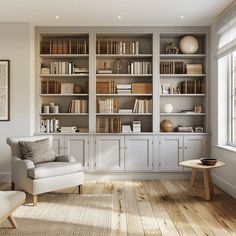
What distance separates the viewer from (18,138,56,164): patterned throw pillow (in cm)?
497

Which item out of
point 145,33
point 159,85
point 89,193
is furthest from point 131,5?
point 89,193

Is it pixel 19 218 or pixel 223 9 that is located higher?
pixel 223 9

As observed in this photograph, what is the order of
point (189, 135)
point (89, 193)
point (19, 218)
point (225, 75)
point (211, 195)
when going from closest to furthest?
point (19, 218)
point (211, 195)
point (89, 193)
point (225, 75)
point (189, 135)

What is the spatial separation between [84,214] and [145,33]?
137 inches

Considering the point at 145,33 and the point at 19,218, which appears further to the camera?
the point at 145,33

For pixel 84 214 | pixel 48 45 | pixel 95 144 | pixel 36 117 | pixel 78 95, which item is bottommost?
pixel 84 214

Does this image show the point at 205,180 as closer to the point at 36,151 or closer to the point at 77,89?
the point at 36,151

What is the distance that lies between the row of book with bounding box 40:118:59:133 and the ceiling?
1.69 meters

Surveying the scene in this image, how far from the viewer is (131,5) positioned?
5.09 m

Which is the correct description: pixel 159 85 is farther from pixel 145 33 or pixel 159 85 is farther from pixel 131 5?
pixel 131 5

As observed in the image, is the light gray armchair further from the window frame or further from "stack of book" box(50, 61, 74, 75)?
the window frame

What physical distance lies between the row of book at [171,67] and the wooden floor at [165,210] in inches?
77.9

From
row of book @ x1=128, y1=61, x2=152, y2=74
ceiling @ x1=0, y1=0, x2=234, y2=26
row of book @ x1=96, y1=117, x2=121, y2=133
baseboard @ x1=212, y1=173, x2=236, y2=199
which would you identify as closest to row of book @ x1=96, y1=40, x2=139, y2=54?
row of book @ x1=128, y1=61, x2=152, y2=74

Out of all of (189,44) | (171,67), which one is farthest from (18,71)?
(189,44)
